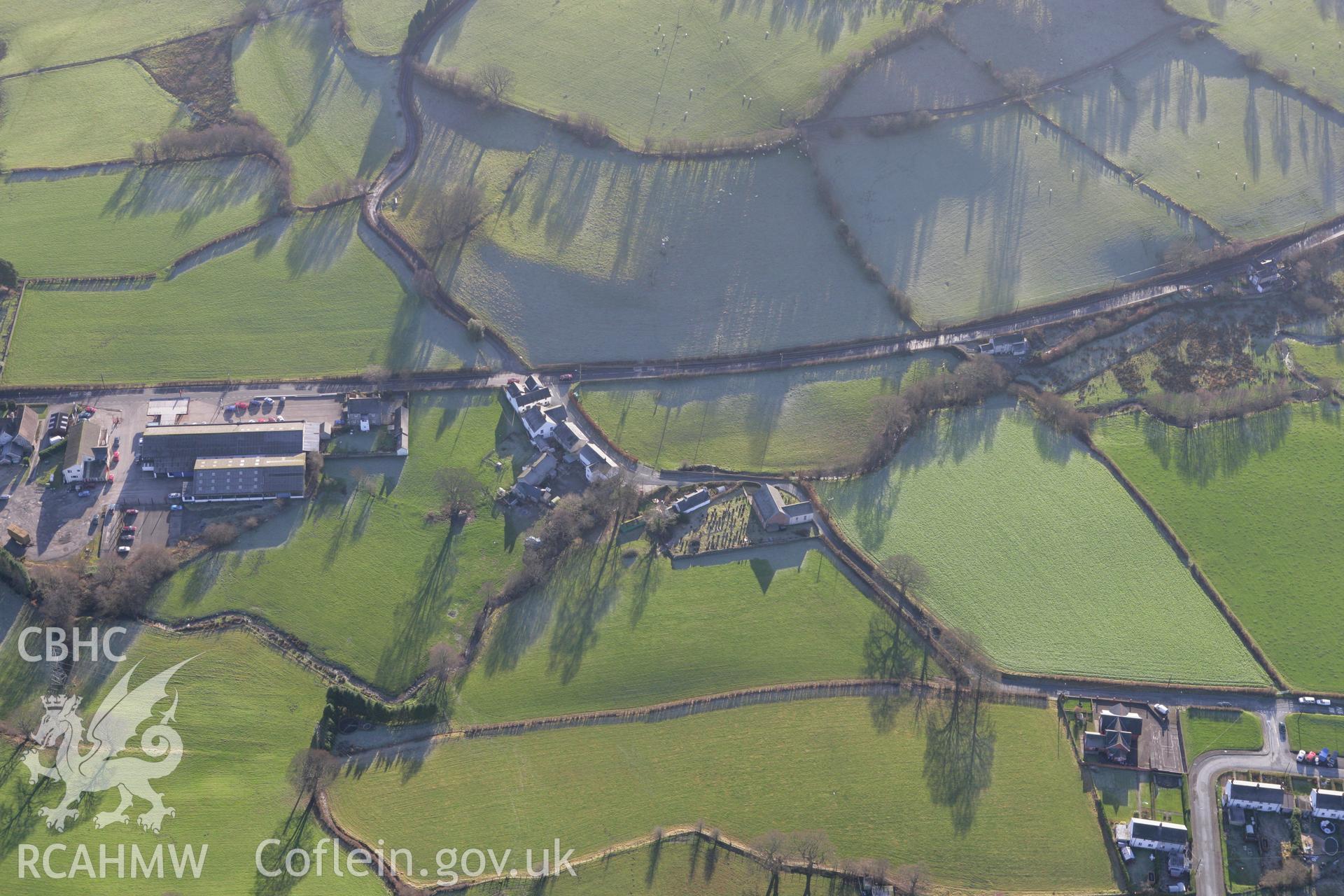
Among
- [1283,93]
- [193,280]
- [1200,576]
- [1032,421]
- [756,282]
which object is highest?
[1283,93]

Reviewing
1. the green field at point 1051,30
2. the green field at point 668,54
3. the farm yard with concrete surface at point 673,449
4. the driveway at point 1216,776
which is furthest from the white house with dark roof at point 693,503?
the green field at point 1051,30

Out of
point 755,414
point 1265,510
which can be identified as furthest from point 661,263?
point 1265,510

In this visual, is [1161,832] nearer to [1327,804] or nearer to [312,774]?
[1327,804]

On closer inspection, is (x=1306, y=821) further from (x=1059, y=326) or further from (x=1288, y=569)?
(x=1059, y=326)

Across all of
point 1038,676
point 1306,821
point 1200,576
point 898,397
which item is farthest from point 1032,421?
point 1306,821

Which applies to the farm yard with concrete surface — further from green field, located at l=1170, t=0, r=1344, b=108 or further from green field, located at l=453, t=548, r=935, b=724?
green field, located at l=1170, t=0, r=1344, b=108

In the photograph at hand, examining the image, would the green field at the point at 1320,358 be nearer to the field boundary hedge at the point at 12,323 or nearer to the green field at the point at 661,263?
the green field at the point at 661,263
